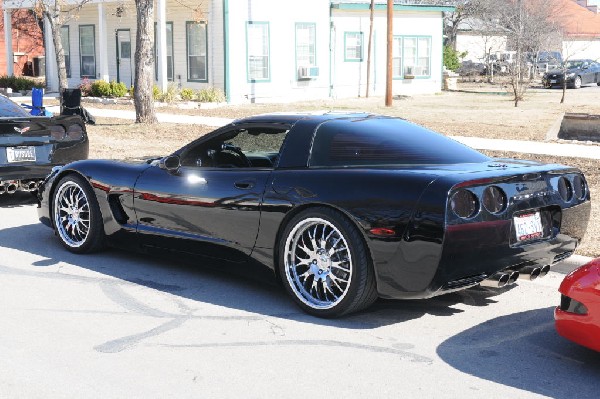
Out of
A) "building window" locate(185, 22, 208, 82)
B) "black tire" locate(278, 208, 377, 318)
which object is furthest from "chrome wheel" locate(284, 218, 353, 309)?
"building window" locate(185, 22, 208, 82)

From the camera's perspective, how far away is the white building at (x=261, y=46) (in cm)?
2900

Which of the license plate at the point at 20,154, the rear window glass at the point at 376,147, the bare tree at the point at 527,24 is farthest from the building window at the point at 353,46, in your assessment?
the rear window glass at the point at 376,147

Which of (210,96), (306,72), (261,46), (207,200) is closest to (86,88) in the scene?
(210,96)

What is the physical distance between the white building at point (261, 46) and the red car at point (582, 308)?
74.1 ft

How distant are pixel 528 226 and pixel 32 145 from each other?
21.2 feet

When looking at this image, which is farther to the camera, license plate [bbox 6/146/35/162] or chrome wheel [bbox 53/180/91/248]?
license plate [bbox 6/146/35/162]

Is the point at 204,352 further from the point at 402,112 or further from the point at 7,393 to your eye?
the point at 402,112

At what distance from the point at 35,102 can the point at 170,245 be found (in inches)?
456

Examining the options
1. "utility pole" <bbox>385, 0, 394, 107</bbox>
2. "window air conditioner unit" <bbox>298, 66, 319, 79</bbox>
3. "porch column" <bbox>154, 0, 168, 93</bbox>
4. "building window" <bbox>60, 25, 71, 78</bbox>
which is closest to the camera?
"utility pole" <bbox>385, 0, 394, 107</bbox>

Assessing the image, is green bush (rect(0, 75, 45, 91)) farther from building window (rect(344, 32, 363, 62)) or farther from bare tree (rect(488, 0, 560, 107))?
bare tree (rect(488, 0, 560, 107))

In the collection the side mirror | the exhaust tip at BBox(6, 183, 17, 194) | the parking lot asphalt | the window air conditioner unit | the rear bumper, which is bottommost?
the parking lot asphalt

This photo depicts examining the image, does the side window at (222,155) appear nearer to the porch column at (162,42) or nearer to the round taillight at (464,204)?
the round taillight at (464,204)

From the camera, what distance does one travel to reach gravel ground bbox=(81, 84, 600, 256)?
582 inches

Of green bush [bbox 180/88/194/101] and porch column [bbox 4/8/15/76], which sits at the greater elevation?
porch column [bbox 4/8/15/76]
